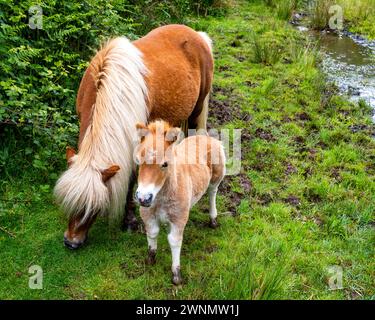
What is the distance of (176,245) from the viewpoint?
3.57 metres

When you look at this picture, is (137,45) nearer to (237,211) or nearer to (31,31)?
(31,31)

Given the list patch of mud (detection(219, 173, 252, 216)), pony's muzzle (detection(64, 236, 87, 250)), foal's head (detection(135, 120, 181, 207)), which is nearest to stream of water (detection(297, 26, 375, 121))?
patch of mud (detection(219, 173, 252, 216))

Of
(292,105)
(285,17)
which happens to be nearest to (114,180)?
(292,105)

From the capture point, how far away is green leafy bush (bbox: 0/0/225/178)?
4.46 m

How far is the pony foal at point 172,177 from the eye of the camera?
118 inches

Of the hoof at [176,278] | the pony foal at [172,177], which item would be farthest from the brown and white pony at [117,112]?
the hoof at [176,278]

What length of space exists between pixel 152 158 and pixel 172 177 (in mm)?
441

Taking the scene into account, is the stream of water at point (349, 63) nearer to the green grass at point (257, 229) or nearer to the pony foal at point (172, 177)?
the green grass at point (257, 229)

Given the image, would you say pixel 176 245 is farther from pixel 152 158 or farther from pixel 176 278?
pixel 152 158

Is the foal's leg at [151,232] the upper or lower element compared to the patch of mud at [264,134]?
upper

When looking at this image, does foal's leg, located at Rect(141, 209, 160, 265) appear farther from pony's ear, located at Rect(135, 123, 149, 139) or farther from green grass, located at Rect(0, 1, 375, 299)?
pony's ear, located at Rect(135, 123, 149, 139)

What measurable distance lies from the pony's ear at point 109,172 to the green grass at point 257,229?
0.84 meters

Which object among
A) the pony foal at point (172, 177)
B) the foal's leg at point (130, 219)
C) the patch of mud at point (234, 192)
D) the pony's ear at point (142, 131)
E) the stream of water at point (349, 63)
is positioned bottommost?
the patch of mud at point (234, 192)
